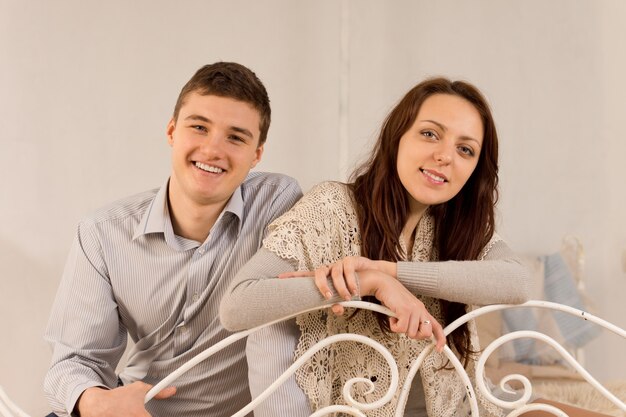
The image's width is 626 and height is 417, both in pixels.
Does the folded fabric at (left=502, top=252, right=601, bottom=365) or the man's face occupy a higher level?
the man's face

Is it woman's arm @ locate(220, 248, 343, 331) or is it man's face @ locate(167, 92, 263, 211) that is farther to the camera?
man's face @ locate(167, 92, 263, 211)

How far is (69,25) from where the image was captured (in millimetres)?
2422

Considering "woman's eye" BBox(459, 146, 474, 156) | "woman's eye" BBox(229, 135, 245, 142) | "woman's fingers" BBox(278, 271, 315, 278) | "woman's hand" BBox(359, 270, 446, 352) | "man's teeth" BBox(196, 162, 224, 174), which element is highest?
"woman's eye" BBox(459, 146, 474, 156)

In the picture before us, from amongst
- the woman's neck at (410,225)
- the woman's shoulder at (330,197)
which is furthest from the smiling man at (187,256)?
the woman's neck at (410,225)

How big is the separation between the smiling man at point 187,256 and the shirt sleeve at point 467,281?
0.41 m

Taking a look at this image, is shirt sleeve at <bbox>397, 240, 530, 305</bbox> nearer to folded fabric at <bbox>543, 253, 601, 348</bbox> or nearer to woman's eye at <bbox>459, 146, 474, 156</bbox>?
woman's eye at <bbox>459, 146, 474, 156</bbox>

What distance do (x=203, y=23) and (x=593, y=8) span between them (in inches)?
48.2

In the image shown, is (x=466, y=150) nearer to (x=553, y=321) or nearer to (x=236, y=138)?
(x=236, y=138)

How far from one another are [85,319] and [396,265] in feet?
2.24

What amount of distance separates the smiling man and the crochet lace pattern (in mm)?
189

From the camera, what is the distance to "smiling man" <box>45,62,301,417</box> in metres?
1.72

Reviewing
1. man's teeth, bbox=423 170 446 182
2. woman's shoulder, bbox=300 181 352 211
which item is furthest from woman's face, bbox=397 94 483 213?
woman's shoulder, bbox=300 181 352 211

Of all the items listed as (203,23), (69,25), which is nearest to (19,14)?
(69,25)

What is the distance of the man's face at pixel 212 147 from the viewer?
170cm
